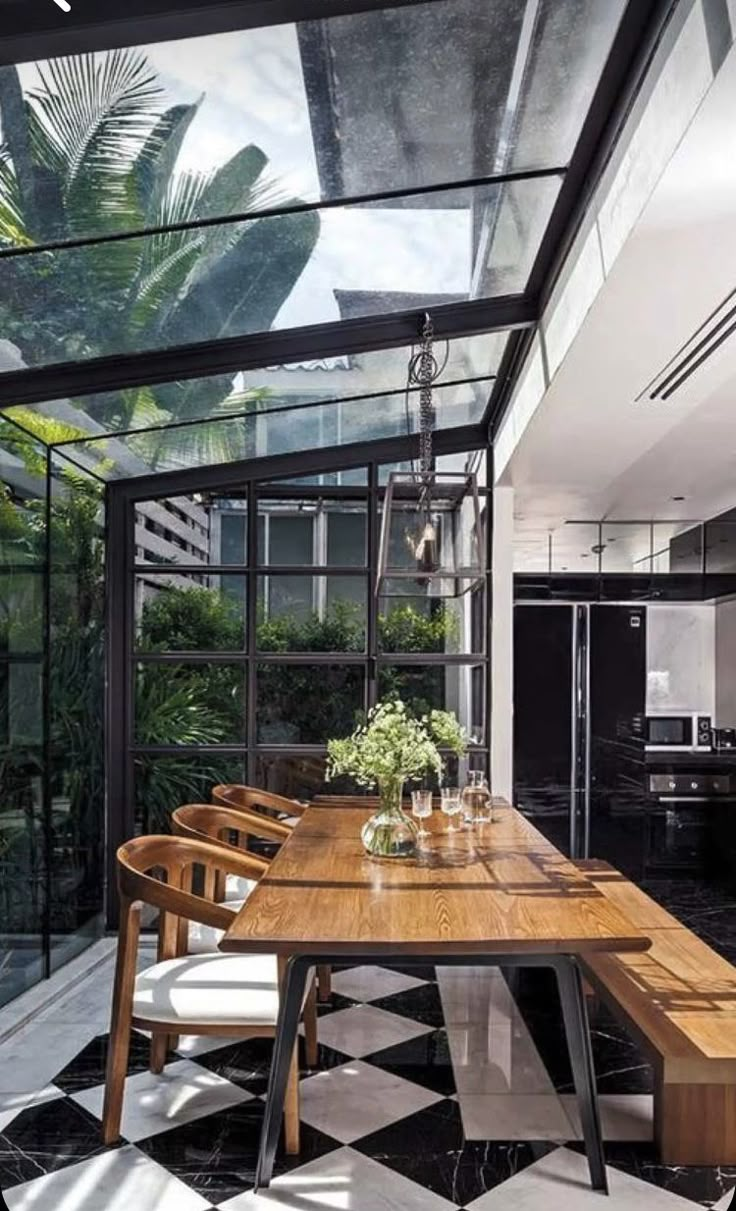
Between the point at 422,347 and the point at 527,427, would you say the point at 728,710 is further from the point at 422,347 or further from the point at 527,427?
the point at 422,347

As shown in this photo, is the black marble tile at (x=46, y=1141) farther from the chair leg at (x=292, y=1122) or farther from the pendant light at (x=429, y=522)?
the pendant light at (x=429, y=522)

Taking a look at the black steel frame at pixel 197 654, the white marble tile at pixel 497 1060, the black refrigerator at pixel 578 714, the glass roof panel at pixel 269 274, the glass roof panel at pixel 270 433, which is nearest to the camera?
the glass roof panel at pixel 269 274

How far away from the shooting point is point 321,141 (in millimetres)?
2418

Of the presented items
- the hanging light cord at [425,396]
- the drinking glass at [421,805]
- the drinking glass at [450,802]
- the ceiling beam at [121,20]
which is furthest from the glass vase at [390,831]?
the ceiling beam at [121,20]

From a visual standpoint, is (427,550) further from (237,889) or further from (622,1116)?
(622,1116)

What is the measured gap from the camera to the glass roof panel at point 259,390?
Result: 12.8 ft

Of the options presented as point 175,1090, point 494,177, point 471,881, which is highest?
point 494,177

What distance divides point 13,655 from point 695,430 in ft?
9.78

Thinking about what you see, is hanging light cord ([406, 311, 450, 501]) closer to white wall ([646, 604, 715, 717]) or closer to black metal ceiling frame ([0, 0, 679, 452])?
black metal ceiling frame ([0, 0, 679, 452])

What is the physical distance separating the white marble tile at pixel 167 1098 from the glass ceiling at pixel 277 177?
244cm

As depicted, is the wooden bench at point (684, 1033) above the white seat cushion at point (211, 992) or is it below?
below

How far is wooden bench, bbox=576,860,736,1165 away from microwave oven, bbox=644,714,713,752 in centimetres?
369

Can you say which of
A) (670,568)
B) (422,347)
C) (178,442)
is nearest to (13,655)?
(178,442)

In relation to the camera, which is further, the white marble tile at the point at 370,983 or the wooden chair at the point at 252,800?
the wooden chair at the point at 252,800
